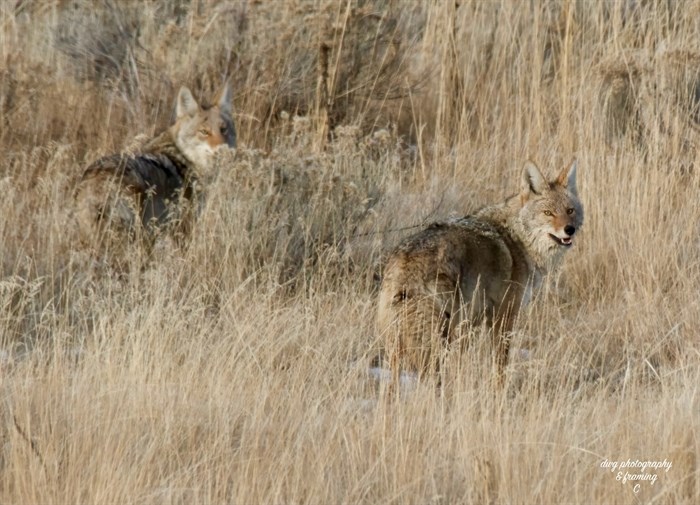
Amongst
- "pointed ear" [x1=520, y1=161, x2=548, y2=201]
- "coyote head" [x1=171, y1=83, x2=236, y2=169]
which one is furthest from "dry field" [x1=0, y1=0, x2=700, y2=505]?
"pointed ear" [x1=520, y1=161, x2=548, y2=201]

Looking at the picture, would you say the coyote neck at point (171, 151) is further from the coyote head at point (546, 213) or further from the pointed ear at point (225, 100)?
the coyote head at point (546, 213)

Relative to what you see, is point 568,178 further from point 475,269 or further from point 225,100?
point 225,100

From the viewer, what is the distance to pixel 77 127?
354 inches

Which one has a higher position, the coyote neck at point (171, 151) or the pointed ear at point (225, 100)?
the pointed ear at point (225, 100)

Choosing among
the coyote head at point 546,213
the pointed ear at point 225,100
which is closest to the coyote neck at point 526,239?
the coyote head at point 546,213

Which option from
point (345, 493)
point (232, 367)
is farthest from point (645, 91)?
point (345, 493)

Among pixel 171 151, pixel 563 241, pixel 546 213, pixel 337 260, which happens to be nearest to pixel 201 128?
pixel 171 151

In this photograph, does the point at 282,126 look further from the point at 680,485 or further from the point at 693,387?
the point at 680,485

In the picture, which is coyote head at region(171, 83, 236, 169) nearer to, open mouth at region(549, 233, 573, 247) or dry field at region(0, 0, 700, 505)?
dry field at region(0, 0, 700, 505)

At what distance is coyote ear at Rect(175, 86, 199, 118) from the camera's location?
824cm

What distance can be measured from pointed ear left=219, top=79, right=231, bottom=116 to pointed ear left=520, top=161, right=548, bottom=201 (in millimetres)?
2801

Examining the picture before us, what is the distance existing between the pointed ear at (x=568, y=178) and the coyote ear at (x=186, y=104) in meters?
2.94

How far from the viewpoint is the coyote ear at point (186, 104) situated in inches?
324

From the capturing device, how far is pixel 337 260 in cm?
670
